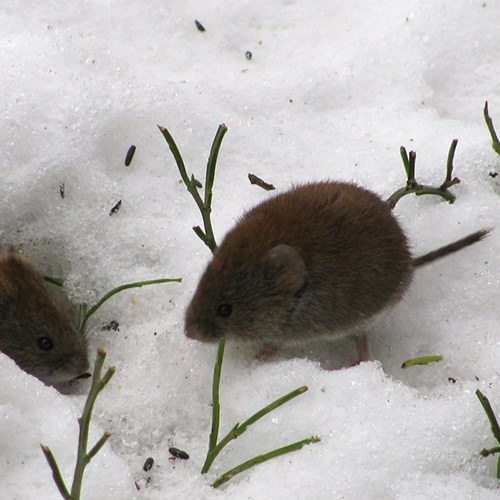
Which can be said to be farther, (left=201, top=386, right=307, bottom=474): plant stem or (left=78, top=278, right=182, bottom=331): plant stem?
(left=78, top=278, right=182, bottom=331): plant stem

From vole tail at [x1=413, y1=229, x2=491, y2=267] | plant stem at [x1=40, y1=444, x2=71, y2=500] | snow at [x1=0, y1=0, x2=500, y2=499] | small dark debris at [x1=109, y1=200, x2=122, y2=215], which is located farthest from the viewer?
small dark debris at [x1=109, y1=200, x2=122, y2=215]

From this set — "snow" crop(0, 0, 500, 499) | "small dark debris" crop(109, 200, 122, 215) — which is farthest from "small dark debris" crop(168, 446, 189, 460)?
"small dark debris" crop(109, 200, 122, 215)

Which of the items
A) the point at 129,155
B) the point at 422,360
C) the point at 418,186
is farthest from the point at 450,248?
the point at 129,155

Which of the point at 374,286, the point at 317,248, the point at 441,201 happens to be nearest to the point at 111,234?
the point at 317,248

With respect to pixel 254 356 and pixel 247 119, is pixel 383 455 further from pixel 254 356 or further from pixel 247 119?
pixel 247 119

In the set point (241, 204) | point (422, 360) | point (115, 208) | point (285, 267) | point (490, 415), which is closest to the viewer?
point (490, 415)

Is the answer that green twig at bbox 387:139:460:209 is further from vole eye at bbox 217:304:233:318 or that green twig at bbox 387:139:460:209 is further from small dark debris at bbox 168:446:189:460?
small dark debris at bbox 168:446:189:460

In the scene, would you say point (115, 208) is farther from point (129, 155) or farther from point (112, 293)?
point (112, 293)
